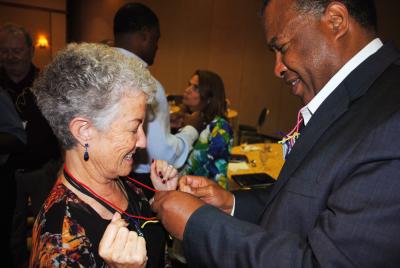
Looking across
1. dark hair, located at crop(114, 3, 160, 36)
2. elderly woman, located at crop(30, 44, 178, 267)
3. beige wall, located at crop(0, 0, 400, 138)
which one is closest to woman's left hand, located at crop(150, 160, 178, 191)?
elderly woman, located at crop(30, 44, 178, 267)

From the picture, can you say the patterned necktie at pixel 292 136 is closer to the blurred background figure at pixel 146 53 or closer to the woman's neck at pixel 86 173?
the woman's neck at pixel 86 173

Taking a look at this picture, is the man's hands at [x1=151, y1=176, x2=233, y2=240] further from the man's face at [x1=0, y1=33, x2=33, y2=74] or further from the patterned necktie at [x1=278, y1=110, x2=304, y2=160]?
the man's face at [x1=0, y1=33, x2=33, y2=74]

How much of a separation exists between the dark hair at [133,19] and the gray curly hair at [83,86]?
1112 mm

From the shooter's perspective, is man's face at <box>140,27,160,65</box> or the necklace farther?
man's face at <box>140,27,160,65</box>

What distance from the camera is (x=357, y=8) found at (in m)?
1.12

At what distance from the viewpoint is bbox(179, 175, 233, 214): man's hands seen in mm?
1591

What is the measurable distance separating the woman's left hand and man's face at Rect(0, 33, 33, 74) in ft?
6.53

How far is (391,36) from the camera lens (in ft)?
21.9

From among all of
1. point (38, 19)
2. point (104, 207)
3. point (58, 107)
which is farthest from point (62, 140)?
point (38, 19)

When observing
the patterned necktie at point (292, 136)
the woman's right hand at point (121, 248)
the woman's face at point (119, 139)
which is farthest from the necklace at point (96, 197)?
the patterned necktie at point (292, 136)

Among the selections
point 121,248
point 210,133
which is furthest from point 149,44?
point 121,248

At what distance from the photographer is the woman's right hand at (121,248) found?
0.99 m

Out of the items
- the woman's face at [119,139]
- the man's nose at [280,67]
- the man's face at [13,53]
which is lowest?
the woman's face at [119,139]

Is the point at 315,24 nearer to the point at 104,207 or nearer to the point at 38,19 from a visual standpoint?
the point at 104,207
